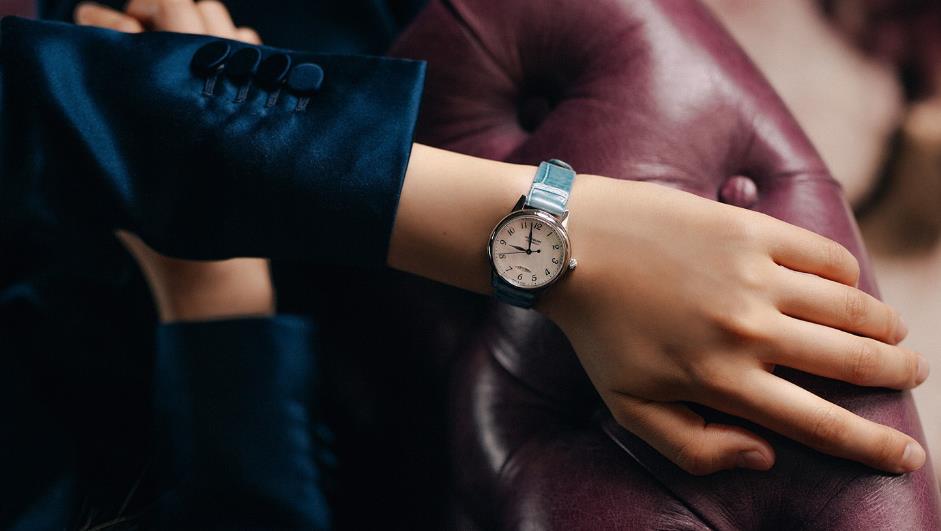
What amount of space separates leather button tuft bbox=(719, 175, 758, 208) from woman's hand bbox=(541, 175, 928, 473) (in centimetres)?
10

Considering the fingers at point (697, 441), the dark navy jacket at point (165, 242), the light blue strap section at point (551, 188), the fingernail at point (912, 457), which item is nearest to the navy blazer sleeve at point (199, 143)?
the dark navy jacket at point (165, 242)

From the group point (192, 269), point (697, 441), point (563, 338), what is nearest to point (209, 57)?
point (192, 269)

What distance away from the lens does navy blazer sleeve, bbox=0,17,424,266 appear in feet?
1.69

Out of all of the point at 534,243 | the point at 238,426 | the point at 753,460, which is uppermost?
the point at 534,243

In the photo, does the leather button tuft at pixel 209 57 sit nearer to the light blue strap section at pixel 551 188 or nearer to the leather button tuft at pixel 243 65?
the leather button tuft at pixel 243 65

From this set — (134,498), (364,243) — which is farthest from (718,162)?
(134,498)

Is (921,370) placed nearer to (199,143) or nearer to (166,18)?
(199,143)

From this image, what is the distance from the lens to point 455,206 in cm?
51

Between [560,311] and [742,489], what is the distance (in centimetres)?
18

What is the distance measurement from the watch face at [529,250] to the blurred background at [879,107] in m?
0.55

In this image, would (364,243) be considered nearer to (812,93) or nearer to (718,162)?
(718,162)

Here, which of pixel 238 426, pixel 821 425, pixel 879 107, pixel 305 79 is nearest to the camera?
pixel 821 425

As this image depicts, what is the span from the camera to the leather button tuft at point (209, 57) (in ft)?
1.78

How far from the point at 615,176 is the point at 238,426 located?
1.39 ft
